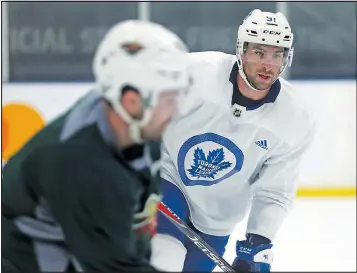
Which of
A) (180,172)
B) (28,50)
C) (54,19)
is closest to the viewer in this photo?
(180,172)

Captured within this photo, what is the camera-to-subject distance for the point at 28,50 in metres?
2.38

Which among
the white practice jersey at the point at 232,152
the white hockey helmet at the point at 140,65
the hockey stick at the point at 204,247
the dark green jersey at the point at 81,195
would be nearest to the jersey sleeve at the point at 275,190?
the white practice jersey at the point at 232,152

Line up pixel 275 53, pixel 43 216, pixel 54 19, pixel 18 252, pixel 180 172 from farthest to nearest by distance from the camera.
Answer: pixel 54 19, pixel 180 172, pixel 275 53, pixel 18 252, pixel 43 216

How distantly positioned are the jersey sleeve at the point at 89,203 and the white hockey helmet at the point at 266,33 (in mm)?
511

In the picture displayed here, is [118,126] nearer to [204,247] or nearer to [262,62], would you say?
[262,62]

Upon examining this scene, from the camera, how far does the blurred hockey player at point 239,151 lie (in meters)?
1.80

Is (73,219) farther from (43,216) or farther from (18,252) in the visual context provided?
(18,252)

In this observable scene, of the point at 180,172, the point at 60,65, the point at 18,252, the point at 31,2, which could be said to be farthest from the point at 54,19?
the point at 18,252

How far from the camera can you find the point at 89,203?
1498mm

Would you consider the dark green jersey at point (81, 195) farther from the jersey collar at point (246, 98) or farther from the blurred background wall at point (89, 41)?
the jersey collar at point (246, 98)

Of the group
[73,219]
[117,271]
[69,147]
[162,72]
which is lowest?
[117,271]

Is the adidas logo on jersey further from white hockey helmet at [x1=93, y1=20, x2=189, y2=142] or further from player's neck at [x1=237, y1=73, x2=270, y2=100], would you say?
white hockey helmet at [x1=93, y1=20, x2=189, y2=142]

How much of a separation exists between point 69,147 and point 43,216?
178mm

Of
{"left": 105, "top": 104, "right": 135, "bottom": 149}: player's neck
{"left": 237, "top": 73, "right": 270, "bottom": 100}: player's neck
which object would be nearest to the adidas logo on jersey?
{"left": 237, "top": 73, "right": 270, "bottom": 100}: player's neck
